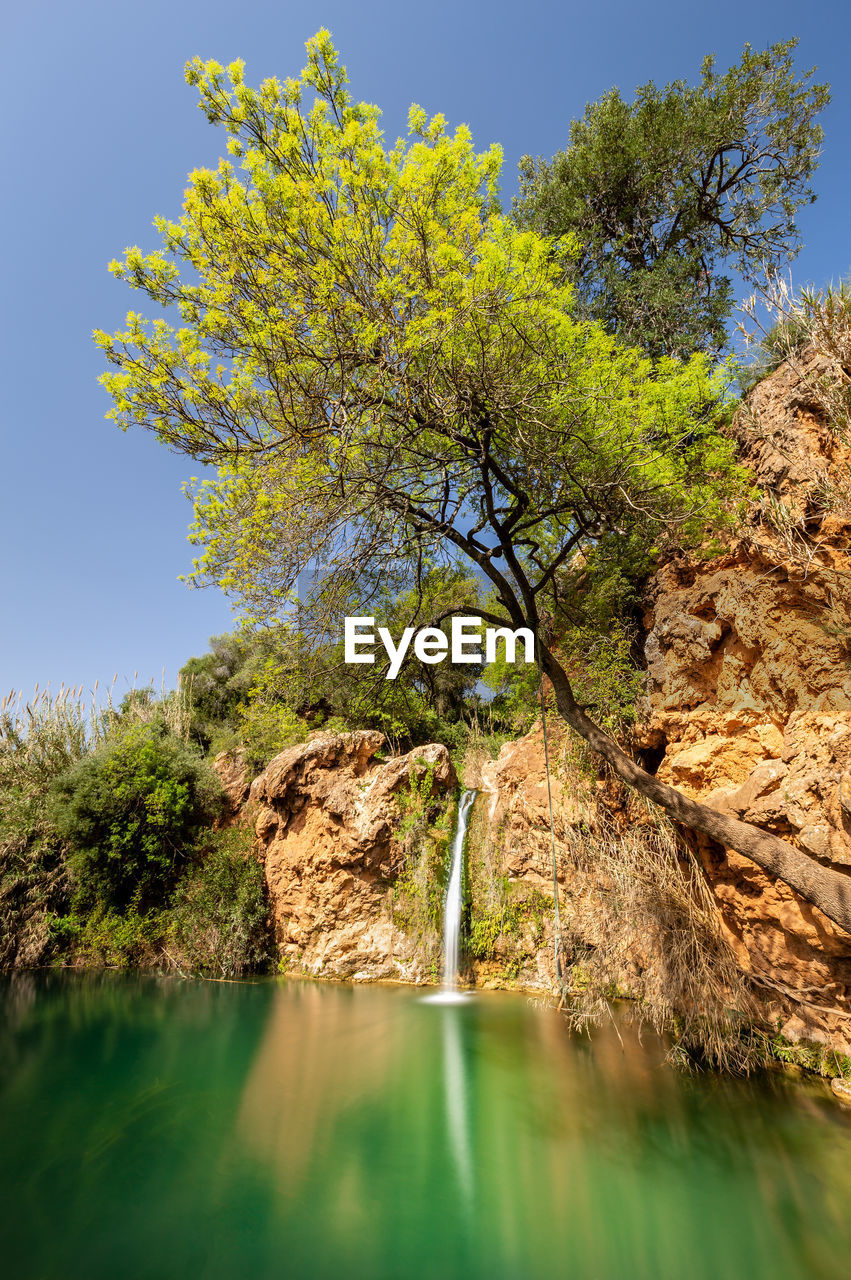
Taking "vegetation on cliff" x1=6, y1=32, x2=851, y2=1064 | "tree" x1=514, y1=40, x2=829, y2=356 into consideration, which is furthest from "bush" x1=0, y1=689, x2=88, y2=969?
"tree" x1=514, y1=40, x2=829, y2=356

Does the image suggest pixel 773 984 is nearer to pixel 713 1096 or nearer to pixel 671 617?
pixel 713 1096

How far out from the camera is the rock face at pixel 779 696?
5957 mm

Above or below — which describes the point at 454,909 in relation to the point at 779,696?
below

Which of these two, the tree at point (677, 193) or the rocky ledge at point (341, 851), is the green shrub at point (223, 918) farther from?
the tree at point (677, 193)

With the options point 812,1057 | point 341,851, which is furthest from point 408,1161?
point 341,851

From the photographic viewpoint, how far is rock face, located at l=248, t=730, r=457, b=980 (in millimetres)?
11500

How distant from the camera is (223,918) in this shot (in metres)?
12.6

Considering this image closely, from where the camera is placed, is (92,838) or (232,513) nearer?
(232,513)

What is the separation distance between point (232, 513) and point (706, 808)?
6.32 m

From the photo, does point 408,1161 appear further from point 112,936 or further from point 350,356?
point 112,936

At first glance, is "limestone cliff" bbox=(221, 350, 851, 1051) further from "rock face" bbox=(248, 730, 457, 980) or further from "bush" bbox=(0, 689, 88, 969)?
"bush" bbox=(0, 689, 88, 969)

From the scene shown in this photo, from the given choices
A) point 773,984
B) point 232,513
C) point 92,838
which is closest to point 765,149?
point 232,513

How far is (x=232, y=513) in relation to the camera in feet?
22.1

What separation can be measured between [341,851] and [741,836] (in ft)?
26.6
